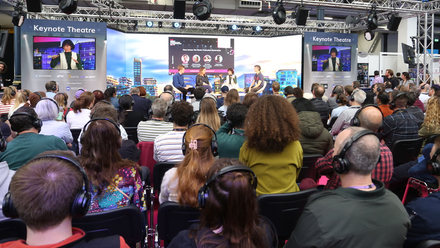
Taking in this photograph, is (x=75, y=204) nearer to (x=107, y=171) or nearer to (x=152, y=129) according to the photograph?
(x=107, y=171)

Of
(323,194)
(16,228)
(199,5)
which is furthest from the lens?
(199,5)

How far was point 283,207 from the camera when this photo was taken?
2066 mm

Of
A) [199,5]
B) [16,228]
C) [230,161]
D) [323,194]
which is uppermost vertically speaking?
[199,5]

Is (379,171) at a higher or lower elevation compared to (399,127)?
lower

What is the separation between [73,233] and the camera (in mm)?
1257

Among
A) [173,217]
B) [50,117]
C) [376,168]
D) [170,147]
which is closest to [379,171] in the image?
[376,168]

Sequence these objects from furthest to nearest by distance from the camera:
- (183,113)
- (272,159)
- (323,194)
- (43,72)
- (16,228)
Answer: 1. (43,72)
2. (183,113)
3. (272,159)
4. (16,228)
5. (323,194)

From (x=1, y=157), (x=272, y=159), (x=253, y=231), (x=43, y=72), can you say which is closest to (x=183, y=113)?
Result: (x=272, y=159)

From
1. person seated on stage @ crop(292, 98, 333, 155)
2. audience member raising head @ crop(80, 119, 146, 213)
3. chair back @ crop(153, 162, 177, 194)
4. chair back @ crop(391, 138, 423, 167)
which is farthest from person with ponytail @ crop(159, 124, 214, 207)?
chair back @ crop(391, 138, 423, 167)

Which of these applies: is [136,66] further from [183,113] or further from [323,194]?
[323,194]

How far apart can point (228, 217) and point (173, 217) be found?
32.6 inches

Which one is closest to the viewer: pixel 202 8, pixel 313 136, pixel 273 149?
pixel 273 149

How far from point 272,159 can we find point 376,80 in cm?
1310

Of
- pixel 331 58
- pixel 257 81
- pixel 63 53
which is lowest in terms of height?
pixel 257 81
